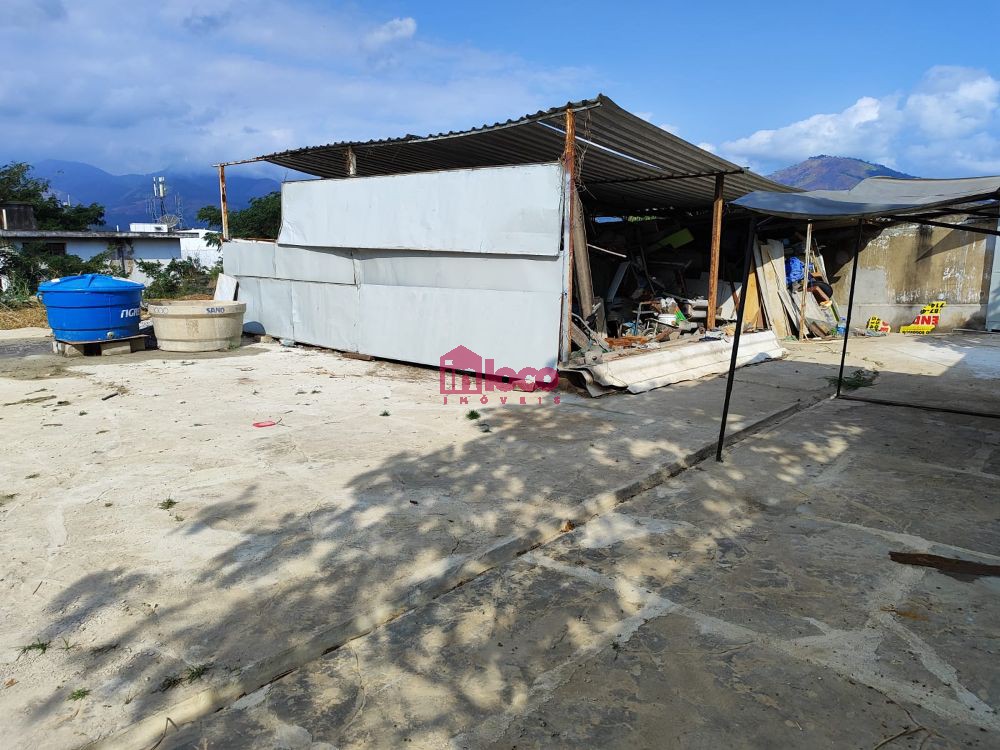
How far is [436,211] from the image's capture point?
346 inches

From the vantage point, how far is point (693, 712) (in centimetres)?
243

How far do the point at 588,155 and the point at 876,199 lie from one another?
5307 millimetres

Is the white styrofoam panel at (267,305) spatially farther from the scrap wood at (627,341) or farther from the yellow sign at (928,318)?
the yellow sign at (928,318)

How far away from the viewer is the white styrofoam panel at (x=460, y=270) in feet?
26.0

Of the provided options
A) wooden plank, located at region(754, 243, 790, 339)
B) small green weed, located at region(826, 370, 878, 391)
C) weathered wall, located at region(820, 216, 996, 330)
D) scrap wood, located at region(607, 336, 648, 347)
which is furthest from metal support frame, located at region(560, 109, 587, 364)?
weathered wall, located at region(820, 216, 996, 330)

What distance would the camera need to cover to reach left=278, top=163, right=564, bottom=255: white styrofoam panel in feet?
25.3

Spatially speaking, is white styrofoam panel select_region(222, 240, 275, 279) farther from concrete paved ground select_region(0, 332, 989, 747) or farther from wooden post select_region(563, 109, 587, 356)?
wooden post select_region(563, 109, 587, 356)

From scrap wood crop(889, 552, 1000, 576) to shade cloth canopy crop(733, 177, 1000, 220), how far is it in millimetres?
2669

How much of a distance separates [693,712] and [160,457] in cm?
476

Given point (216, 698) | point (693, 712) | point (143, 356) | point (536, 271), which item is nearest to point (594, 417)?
point (536, 271)

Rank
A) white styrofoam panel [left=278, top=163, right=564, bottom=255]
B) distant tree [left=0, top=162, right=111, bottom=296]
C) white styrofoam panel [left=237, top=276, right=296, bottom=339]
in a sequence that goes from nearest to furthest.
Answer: white styrofoam panel [left=278, top=163, right=564, bottom=255] → white styrofoam panel [left=237, top=276, right=296, bottom=339] → distant tree [left=0, top=162, right=111, bottom=296]

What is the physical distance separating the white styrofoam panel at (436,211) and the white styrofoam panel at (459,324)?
0.67 metres

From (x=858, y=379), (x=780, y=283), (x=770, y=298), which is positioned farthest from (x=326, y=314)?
(x=780, y=283)

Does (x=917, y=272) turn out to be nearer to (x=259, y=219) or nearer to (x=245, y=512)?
(x=245, y=512)
